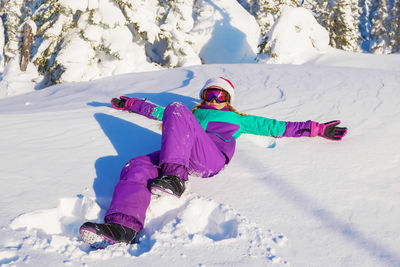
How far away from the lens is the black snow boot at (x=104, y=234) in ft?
5.13

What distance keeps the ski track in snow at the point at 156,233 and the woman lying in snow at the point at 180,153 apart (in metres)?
0.11

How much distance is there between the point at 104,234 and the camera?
1584mm

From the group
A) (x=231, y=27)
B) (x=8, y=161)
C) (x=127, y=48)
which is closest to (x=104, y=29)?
(x=127, y=48)

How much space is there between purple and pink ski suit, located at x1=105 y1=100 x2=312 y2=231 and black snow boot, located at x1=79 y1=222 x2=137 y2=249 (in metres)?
0.06

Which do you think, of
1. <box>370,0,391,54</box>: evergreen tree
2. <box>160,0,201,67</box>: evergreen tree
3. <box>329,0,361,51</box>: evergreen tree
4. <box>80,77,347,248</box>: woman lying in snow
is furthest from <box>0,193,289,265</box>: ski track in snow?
<box>370,0,391,54</box>: evergreen tree

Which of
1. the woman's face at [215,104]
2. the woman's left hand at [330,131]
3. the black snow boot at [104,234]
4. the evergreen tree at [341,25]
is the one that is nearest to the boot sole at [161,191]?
the black snow boot at [104,234]

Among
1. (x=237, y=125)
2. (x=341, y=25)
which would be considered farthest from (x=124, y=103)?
(x=341, y=25)

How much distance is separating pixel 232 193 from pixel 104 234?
3.06 feet

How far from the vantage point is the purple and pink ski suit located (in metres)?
1.78

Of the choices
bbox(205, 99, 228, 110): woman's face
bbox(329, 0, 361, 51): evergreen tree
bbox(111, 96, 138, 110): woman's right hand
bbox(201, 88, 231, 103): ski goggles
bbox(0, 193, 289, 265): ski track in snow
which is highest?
bbox(329, 0, 361, 51): evergreen tree

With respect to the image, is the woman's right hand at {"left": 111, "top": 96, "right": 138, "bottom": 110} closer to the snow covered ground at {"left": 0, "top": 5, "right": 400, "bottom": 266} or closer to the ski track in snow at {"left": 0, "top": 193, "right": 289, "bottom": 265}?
the snow covered ground at {"left": 0, "top": 5, "right": 400, "bottom": 266}

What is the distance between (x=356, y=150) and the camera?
2748mm

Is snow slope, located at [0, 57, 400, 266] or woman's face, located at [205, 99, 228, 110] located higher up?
woman's face, located at [205, 99, 228, 110]

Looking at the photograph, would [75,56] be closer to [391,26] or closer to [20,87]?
[20,87]
